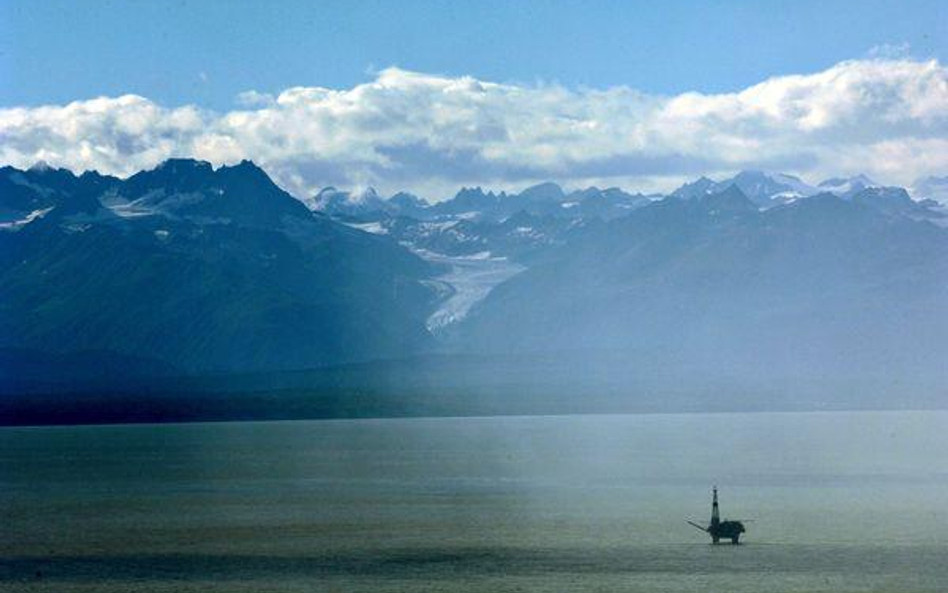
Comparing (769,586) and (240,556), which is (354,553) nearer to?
(240,556)

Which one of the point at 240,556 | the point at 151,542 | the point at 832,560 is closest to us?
the point at 832,560

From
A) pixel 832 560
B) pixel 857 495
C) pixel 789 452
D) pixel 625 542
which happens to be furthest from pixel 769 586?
pixel 789 452

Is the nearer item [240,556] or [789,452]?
[240,556]

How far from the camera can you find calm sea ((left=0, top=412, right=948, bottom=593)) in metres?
83.6

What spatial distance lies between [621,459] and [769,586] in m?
105

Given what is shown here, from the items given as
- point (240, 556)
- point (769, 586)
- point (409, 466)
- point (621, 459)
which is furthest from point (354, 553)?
point (621, 459)

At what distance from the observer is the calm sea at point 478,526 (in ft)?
274

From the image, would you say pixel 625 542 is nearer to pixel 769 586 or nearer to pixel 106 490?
pixel 769 586

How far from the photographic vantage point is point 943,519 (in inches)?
4232

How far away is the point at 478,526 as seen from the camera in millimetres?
108500

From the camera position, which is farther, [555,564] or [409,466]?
[409,466]

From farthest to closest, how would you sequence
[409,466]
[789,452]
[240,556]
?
[789,452] < [409,466] < [240,556]

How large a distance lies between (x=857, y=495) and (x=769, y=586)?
176 ft

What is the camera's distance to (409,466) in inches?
6895
